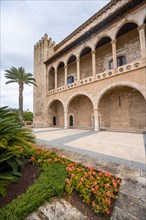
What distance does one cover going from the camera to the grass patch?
1.37 meters

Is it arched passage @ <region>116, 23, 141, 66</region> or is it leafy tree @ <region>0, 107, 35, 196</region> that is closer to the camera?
leafy tree @ <region>0, 107, 35, 196</region>

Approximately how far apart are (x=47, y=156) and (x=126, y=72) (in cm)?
925

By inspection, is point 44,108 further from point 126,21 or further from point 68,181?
point 68,181

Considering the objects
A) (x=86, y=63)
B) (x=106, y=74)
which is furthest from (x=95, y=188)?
(x=86, y=63)

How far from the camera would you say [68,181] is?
6.63 feet

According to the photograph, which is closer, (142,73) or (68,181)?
(68,181)

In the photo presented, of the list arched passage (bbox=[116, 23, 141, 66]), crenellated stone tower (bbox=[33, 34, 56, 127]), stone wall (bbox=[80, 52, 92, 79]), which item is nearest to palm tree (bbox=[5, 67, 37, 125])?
crenellated stone tower (bbox=[33, 34, 56, 127])

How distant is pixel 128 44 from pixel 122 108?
6.90 meters

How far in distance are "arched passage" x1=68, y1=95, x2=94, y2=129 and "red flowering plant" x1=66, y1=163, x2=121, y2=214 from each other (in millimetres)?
11373

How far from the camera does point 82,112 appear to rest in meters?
14.5

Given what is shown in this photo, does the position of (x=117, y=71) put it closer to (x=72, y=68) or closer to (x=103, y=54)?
(x=103, y=54)

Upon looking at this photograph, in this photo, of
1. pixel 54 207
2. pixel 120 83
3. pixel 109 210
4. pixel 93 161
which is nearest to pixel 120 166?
pixel 93 161

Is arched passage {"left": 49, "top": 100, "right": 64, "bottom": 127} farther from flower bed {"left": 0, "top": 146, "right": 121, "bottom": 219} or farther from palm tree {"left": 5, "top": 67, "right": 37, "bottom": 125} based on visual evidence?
flower bed {"left": 0, "top": 146, "right": 121, "bottom": 219}

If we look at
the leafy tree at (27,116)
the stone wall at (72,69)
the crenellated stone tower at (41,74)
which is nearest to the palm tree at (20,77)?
the crenellated stone tower at (41,74)
